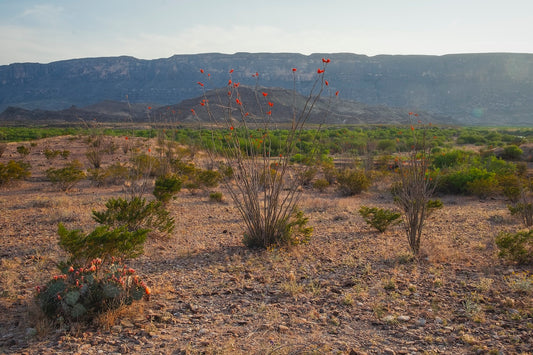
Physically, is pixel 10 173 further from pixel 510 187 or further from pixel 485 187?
pixel 510 187

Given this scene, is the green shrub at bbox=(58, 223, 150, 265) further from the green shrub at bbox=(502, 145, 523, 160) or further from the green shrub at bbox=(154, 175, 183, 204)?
the green shrub at bbox=(502, 145, 523, 160)

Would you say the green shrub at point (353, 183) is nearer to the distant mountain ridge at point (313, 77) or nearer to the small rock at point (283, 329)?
the small rock at point (283, 329)

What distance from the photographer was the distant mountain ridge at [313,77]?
264 feet

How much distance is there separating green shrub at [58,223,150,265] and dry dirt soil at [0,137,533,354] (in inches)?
18.5

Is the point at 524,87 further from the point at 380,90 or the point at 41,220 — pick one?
the point at 41,220

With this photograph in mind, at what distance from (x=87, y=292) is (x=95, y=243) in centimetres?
62

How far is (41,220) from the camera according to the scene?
6668 mm

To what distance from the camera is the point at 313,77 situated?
94125 mm

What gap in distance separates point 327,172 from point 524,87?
86.6 metres

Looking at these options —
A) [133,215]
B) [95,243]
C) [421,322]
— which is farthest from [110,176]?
[421,322]

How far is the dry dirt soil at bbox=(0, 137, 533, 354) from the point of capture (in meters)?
2.88

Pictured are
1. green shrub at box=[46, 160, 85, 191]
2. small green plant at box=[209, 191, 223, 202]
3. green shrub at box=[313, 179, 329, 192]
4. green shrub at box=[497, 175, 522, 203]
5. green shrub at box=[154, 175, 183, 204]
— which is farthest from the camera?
green shrub at box=[313, 179, 329, 192]

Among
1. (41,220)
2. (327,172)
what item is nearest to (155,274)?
(41,220)

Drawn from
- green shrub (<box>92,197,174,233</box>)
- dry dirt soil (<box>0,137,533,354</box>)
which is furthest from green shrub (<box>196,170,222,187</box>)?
green shrub (<box>92,197,174,233</box>)
